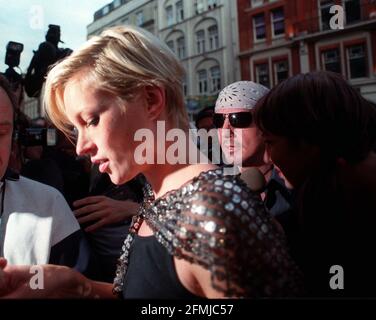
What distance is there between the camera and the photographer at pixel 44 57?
0.99 m

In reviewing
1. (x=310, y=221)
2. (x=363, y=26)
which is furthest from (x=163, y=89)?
(x=363, y=26)

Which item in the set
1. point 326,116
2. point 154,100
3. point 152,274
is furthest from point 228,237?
point 326,116

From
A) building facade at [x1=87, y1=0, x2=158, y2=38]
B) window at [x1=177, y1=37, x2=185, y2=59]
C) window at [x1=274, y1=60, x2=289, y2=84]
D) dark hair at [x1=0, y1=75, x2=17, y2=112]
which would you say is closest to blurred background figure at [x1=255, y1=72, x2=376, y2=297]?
window at [x1=274, y1=60, x2=289, y2=84]

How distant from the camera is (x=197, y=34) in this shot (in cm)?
102

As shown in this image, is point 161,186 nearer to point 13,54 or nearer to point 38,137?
point 38,137

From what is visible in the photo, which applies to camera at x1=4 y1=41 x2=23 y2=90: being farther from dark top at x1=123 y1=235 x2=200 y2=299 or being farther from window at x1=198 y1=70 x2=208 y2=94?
dark top at x1=123 y1=235 x2=200 y2=299

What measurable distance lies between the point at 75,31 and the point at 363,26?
2.55 feet

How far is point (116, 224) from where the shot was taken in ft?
3.19

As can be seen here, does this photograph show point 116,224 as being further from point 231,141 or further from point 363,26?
point 363,26

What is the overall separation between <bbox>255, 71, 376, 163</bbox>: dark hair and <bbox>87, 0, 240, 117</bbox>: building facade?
0.20 m

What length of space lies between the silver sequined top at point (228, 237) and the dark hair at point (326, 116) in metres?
0.30

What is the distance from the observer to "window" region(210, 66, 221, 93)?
973 millimetres

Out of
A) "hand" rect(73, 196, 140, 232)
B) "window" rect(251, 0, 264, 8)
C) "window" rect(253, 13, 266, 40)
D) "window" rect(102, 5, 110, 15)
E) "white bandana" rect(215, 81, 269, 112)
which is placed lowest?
"hand" rect(73, 196, 140, 232)

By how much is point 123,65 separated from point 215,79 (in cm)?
38
